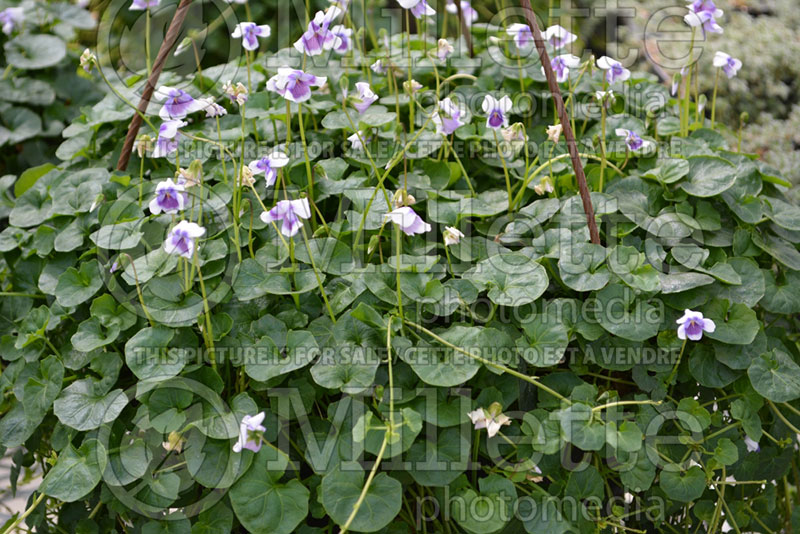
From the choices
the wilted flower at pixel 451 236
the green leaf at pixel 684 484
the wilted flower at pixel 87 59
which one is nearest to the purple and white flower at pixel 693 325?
the green leaf at pixel 684 484

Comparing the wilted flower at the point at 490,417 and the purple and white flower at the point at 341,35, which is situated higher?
the purple and white flower at the point at 341,35

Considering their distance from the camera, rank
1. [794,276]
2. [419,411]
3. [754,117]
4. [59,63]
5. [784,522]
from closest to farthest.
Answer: [419,411], [794,276], [784,522], [59,63], [754,117]

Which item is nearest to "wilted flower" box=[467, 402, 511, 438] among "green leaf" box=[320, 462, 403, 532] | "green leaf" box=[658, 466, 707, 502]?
"green leaf" box=[320, 462, 403, 532]

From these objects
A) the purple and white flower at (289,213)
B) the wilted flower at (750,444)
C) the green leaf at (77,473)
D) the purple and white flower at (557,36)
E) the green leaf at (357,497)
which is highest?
the purple and white flower at (557,36)

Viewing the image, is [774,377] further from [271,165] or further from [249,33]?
[249,33]

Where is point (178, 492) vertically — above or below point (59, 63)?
below

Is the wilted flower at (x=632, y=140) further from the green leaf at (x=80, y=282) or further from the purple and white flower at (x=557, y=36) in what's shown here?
the green leaf at (x=80, y=282)

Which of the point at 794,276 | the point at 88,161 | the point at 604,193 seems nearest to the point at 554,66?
the point at 604,193

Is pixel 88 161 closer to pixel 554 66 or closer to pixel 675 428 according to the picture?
pixel 554 66
